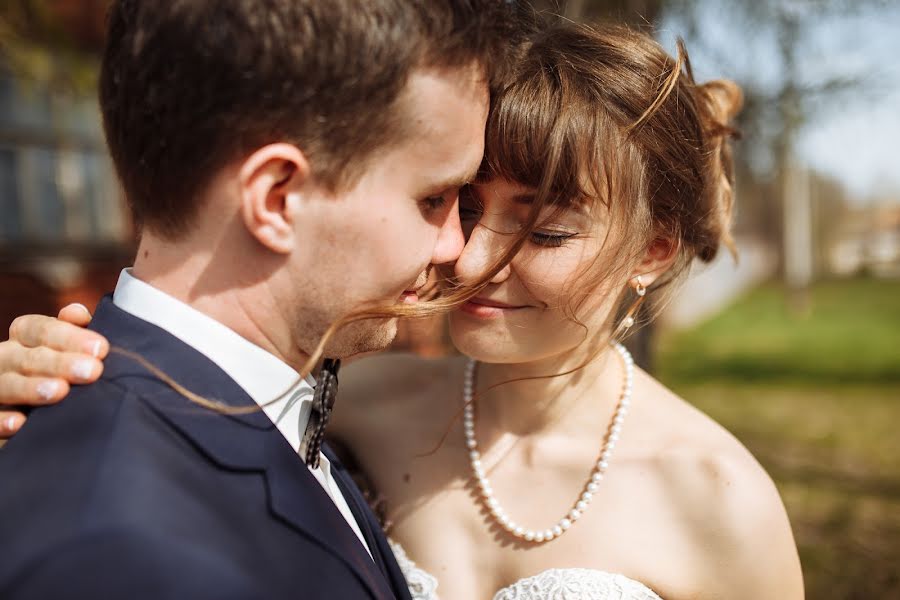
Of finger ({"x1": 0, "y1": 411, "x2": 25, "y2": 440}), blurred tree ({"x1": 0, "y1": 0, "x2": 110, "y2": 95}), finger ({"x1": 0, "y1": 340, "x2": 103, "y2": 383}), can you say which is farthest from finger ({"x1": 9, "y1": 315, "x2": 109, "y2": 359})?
blurred tree ({"x1": 0, "y1": 0, "x2": 110, "y2": 95})

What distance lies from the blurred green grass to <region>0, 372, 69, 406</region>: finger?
15.6ft

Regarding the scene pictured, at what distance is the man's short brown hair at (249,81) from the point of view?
1.48 metres

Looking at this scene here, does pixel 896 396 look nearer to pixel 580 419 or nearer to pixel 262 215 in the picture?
pixel 580 419

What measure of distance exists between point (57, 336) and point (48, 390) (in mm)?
135

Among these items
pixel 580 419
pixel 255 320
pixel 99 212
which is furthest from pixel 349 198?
pixel 99 212

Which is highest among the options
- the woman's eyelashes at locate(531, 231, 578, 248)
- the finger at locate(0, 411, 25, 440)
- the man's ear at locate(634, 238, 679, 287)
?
the woman's eyelashes at locate(531, 231, 578, 248)

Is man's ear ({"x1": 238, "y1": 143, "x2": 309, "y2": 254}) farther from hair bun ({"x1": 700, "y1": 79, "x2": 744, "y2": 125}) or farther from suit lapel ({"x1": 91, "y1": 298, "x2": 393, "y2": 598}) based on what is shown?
hair bun ({"x1": 700, "y1": 79, "x2": 744, "y2": 125})

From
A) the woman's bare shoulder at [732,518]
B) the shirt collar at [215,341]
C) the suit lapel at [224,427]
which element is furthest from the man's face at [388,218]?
the woman's bare shoulder at [732,518]

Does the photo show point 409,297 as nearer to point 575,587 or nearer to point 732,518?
point 575,587

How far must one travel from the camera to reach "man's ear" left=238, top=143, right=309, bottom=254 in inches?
61.3

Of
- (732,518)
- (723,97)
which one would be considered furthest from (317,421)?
(723,97)

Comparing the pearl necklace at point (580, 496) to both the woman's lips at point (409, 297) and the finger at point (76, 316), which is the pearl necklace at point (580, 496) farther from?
the finger at point (76, 316)

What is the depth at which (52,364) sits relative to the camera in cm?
156

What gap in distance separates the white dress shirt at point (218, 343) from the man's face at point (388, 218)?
0.11m
